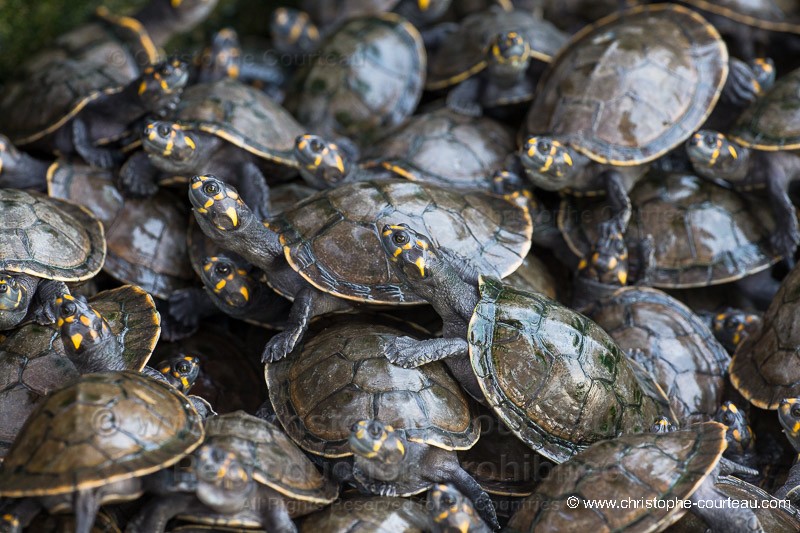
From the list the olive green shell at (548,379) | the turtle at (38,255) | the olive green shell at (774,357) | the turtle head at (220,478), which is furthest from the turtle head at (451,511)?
the turtle at (38,255)

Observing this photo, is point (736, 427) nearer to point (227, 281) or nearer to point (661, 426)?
point (661, 426)

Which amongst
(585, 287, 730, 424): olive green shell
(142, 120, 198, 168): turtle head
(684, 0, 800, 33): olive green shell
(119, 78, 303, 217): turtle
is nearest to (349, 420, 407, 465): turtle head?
(585, 287, 730, 424): olive green shell

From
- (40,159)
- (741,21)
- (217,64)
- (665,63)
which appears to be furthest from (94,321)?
(741,21)

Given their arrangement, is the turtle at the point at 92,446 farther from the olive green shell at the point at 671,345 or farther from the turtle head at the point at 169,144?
the olive green shell at the point at 671,345

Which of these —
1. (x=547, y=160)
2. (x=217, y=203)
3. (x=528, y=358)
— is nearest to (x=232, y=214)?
(x=217, y=203)

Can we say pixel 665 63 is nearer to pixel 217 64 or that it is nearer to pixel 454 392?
pixel 454 392
